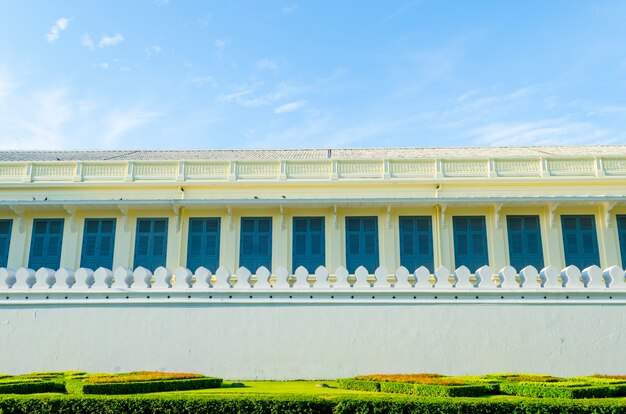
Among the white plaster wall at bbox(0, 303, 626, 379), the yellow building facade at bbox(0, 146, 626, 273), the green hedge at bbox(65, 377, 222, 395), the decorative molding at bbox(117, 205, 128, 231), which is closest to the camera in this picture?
the green hedge at bbox(65, 377, 222, 395)

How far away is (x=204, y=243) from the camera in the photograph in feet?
70.0

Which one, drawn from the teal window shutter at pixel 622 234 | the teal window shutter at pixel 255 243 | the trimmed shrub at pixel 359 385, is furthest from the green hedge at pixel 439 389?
the teal window shutter at pixel 622 234

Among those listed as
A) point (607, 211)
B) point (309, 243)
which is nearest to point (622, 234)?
point (607, 211)

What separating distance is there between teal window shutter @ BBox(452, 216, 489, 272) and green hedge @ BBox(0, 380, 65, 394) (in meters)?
13.3

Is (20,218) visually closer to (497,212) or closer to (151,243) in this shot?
(151,243)

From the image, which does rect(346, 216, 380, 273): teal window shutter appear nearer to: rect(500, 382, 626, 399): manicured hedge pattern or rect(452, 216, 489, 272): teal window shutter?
rect(452, 216, 489, 272): teal window shutter

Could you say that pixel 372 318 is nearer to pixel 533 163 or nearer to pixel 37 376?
pixel 37 376

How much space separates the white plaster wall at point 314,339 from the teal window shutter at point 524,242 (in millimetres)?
6604

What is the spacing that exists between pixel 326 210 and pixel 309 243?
1.24 m

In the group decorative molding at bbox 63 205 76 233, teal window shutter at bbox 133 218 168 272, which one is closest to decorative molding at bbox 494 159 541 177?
teal window shutter at bbox 133 218 168 272

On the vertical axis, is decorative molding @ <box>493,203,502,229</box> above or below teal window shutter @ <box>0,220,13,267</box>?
above

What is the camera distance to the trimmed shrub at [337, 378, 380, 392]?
447 inches

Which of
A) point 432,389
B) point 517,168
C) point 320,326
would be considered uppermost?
point 517,168

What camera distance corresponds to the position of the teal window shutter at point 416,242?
68.5 feet
